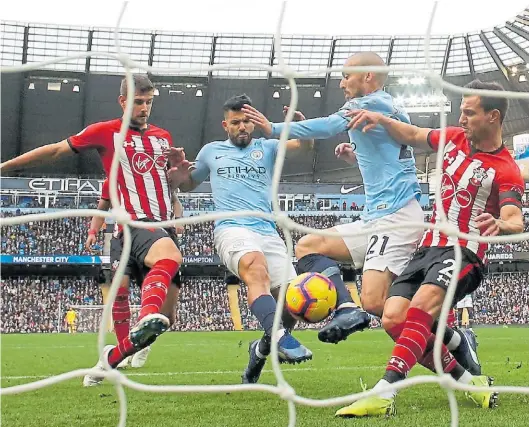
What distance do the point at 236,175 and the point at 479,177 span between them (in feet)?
5.94

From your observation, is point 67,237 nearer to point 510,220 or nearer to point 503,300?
point 503,300

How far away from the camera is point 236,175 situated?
4930mm

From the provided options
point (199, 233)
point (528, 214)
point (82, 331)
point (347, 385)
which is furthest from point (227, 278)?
point (347, 385)

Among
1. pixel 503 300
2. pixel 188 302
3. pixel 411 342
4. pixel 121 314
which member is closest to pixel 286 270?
pixel 411 342

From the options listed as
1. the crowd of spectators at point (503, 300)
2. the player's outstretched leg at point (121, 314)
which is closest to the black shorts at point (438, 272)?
the player's outstretched leg at point (121, 314)

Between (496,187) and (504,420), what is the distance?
1.08m

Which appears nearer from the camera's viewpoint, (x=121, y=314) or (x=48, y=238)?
(x=121, y=314)

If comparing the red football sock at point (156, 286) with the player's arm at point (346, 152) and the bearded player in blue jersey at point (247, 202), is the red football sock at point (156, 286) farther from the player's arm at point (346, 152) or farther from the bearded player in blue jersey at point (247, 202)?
the player's arm at point (346, 152)

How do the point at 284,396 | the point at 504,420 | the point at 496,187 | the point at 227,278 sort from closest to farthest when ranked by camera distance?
the point at 284,396 → the point at 504,420 → the point at 496,187 → the point at 227,278

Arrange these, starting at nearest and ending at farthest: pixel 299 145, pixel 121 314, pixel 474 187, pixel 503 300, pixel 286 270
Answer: pixel 286 270, pixel 474 187, pixel 299 145, pixel 121 314, pixel 503 300

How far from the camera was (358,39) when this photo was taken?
29.2m

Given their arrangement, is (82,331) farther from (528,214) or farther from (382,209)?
(382,209)

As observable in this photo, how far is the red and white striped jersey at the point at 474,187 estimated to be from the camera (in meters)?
3.54

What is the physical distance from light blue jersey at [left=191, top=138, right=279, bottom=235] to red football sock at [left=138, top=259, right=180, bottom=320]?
1006 millimetres
